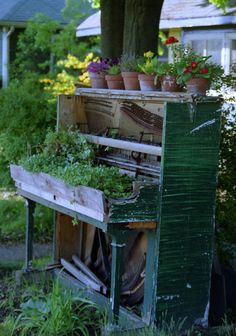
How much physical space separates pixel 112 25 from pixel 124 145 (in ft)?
9.68

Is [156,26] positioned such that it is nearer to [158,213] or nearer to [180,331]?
[158,213]

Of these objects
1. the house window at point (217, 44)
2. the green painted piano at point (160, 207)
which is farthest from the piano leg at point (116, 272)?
the house window at point (217, 44)

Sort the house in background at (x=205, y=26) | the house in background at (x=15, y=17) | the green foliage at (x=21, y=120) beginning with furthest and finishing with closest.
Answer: the house in background at (x=15, y=17) → the house in background at (x=205, y=26) → the green foliage at (x=21, y=120)

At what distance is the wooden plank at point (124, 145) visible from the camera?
4881mm

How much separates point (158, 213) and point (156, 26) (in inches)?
116

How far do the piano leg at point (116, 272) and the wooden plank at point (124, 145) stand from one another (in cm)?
72

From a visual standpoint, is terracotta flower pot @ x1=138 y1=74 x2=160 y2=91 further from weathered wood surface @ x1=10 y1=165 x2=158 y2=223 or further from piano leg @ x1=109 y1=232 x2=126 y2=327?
piano leg @ x1=109 y1=232 x2=126 y2=327

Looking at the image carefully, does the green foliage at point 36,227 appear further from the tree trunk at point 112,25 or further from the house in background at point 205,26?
the house in background at point 205,26

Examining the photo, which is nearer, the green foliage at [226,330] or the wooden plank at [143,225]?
the wooden plank at [143,225]

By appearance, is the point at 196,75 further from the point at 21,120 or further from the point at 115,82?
the point at 21,120

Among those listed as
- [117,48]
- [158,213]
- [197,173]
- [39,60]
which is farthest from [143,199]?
[39,60]

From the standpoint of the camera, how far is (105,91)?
5570 millimetres

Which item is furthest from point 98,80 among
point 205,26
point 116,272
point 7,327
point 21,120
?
point 205,26

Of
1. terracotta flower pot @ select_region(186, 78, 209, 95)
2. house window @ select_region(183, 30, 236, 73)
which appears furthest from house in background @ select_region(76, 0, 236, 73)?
terracotta flower pot @ select_region(186, 78, 209, 95)
